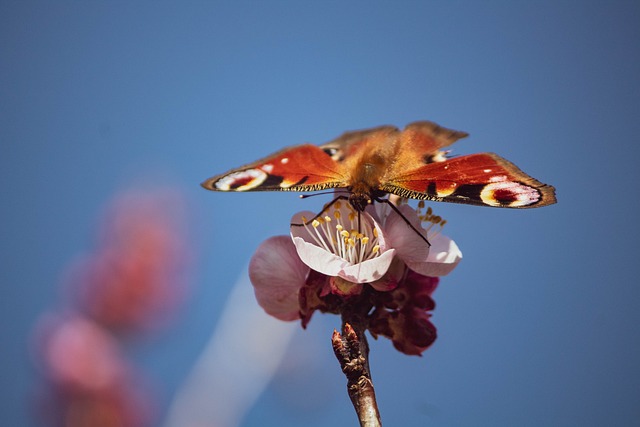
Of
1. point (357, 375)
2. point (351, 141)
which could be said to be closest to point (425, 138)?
point (351, 141)

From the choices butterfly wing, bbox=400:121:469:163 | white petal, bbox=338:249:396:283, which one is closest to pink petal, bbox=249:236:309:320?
white petal, bbox=338:249:396:283

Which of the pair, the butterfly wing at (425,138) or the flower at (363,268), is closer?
the flower at (363,268)

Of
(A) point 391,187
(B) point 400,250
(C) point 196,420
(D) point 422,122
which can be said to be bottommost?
(C) point 196,420

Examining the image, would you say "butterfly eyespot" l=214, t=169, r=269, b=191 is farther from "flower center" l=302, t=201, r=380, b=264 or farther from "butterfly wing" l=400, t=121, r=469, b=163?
"butterfly wing" l=400, t=121, r=469, b=163

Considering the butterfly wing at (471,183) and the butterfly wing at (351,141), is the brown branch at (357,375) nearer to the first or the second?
the butterfly wing at (471,183)

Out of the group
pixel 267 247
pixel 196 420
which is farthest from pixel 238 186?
pixel 196 420

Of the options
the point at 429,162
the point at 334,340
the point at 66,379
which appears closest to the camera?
the point at 334,340

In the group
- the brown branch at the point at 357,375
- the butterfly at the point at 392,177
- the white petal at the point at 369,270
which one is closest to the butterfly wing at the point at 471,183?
the butterfly at the point at 392,177

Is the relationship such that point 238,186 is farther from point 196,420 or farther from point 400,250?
point 196,420
